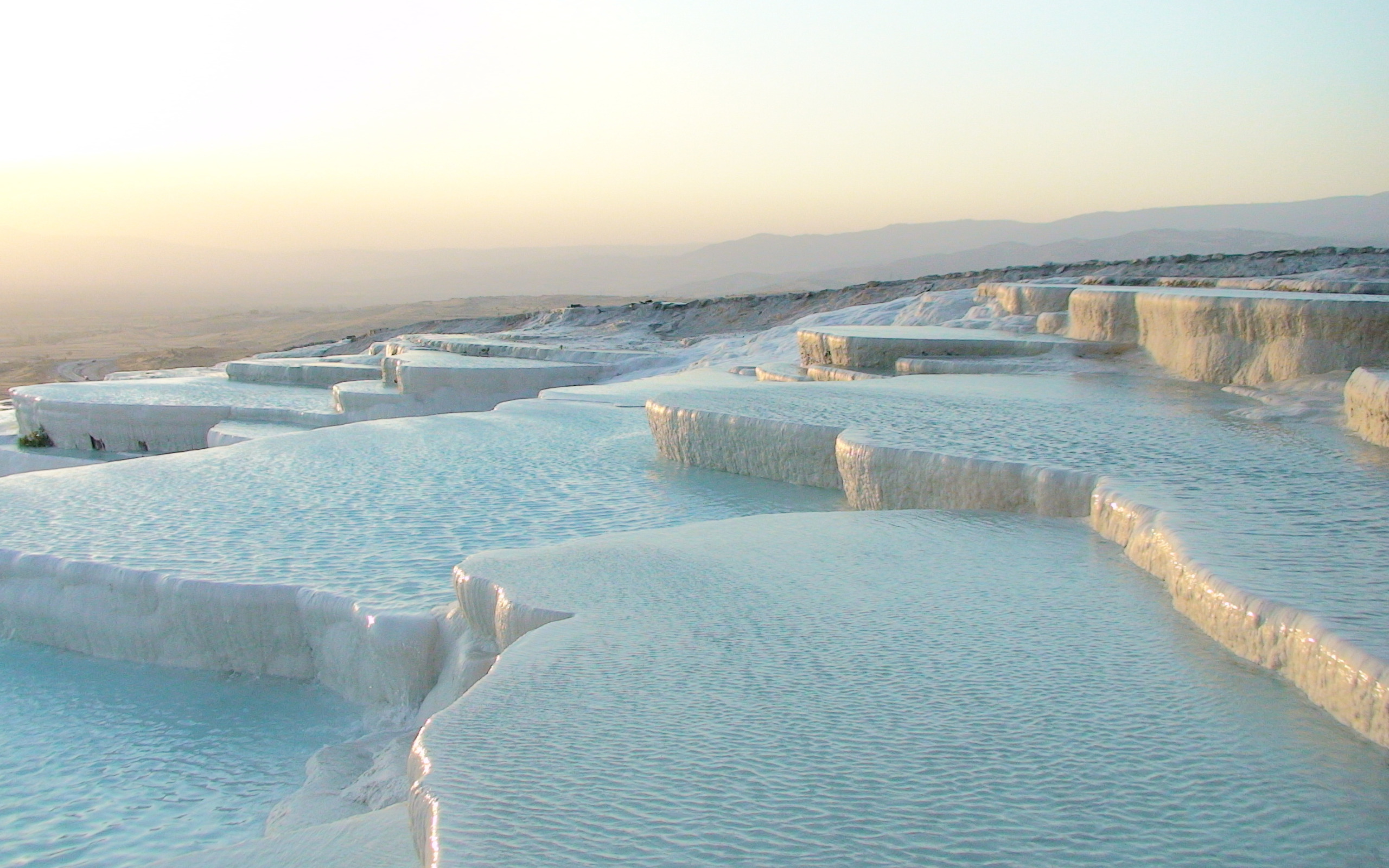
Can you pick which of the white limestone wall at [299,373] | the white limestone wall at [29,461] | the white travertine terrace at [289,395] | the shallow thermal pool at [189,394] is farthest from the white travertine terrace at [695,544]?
the white limestone wall at [299,373]

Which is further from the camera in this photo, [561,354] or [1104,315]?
[561,354]

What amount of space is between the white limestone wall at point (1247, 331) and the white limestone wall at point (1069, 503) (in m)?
2.39

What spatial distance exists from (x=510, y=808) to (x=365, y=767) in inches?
52.4

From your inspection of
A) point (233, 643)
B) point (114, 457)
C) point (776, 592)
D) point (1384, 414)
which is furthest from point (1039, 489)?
point (114, 457)

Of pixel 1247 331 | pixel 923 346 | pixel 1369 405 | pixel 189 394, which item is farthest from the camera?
pixel 189 394

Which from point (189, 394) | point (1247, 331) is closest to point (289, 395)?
point (189, 394)

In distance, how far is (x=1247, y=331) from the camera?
546 cm

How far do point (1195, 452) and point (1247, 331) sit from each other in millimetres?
2108

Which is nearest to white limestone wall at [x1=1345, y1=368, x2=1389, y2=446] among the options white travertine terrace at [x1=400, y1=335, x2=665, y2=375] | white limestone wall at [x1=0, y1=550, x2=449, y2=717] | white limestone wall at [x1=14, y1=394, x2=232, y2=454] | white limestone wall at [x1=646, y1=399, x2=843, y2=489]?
white limestone wall at [x1=646, y1=399, x2=843, y2=489]

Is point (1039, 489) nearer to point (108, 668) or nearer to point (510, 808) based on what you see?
point (510, 808)

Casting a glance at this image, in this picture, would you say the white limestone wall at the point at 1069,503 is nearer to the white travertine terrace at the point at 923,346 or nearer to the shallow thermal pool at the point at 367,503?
the shallow thermal pool at the point at 367,503

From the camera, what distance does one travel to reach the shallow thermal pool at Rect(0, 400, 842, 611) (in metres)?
3.69

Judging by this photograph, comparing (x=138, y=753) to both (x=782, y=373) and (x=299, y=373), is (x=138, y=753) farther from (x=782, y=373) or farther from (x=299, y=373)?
(x=299, y=373)

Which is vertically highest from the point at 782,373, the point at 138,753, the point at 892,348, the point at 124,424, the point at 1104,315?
the point at 1104,315
